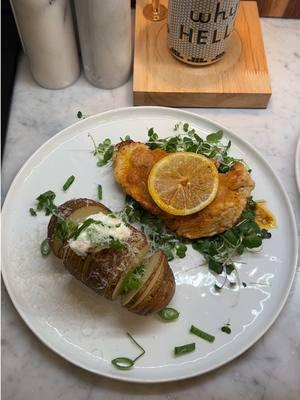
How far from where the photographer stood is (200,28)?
1.21 metres

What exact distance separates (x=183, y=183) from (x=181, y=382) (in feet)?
1.50

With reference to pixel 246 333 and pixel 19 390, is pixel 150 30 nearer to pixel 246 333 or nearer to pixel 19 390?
pixel 246 333

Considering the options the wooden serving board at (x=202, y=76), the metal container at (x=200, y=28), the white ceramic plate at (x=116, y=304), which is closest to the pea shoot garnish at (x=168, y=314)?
the white ceramic plate at (x=116, y=304)

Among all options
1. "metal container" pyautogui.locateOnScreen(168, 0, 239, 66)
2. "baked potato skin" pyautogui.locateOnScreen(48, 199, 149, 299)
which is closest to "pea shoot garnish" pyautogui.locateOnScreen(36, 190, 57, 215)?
"baked potato skin" pyautogui.locateOnScreen(48, 199, 149, 299)

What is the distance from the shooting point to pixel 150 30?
1.43 m

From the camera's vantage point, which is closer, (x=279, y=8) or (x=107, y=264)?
(x=107, y=264)

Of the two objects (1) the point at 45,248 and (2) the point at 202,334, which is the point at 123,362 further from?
(1) the point at 45,248

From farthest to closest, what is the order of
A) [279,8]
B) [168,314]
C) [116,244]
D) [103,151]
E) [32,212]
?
[279,8], [103,151], [32,212], [168,314], [116,244]

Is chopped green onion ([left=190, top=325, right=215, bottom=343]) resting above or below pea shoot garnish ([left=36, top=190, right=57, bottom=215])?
below

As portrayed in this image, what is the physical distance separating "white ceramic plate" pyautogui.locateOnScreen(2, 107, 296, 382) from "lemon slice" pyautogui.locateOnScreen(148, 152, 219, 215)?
129 mm

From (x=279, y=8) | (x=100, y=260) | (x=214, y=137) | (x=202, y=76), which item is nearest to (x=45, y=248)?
(x=100, y=260)

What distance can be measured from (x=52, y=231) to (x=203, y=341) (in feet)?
1.39

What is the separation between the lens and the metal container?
116cm

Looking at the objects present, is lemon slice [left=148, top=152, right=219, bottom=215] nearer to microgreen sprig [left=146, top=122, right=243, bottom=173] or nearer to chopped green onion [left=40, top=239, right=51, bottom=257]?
microgreen sprig [left=146, top=122, right=243, bottom=173]
